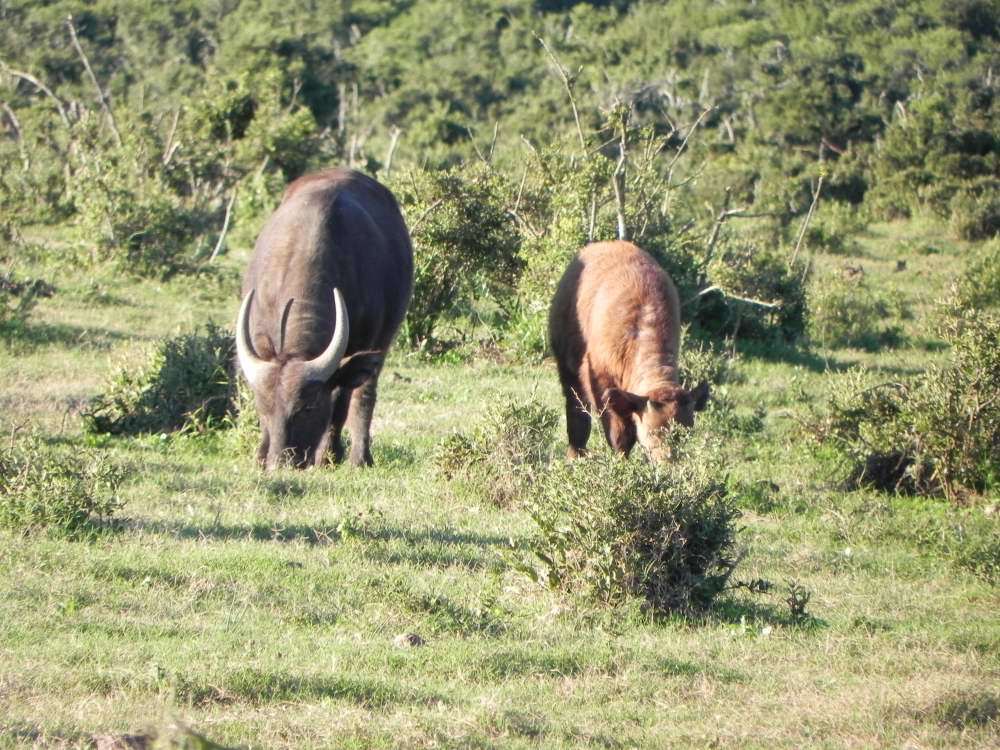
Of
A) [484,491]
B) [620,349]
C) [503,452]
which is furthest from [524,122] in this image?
[484,491]

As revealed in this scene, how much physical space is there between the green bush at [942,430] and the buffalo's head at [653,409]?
6.83ft

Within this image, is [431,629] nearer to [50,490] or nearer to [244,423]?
[50,490]

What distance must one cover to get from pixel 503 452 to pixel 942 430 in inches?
141

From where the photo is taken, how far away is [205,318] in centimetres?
1738

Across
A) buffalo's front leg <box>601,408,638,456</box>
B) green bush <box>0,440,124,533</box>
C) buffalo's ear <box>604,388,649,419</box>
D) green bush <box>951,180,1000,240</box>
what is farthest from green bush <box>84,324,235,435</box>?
green bush <box>951,180,1000,240</box>

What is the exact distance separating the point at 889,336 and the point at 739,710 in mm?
14025

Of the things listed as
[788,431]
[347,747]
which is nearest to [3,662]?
[347,747]

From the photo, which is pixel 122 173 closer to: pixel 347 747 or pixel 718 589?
pixel 718 589

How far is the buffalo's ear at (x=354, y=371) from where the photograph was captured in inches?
413

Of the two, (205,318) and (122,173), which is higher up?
(122,173)

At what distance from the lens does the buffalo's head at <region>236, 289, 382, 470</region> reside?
10172mm

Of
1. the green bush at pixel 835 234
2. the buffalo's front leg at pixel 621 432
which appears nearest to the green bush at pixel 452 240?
the buffalo's front leg at pixel 621 432

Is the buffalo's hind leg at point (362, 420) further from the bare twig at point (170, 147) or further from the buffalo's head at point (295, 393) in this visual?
the bare twig at point (170, 147)

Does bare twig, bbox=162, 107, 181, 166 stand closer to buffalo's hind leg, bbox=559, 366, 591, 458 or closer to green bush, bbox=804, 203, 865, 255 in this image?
green bush, bbox=804, 203, 865, 255
